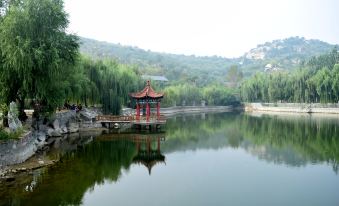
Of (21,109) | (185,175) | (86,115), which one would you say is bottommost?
(185,175)

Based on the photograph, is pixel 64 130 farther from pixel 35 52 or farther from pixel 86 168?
pixel 86 168

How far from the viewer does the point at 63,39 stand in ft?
72.9

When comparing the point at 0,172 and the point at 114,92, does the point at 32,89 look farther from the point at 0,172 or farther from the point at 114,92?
the point at 114,92

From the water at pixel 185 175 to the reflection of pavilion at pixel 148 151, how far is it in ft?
0.18

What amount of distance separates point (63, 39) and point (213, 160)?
10886 mm

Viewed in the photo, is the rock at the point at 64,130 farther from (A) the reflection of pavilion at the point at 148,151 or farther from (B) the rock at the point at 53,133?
(A) the reflection of pavilion at the point at 148,151

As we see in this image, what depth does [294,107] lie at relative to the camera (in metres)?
69.1

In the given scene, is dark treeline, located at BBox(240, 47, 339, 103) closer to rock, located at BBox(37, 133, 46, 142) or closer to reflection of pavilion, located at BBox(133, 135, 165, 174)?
reflection of pavilion, located at BBox(133, 135, 165, 174)

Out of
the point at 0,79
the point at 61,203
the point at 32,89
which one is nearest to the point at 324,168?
the point at 61,203

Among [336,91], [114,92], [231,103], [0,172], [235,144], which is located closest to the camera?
[0,172]

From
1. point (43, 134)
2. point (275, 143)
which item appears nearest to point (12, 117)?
point (43, 134)

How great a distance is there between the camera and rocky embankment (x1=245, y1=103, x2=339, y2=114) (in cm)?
6191

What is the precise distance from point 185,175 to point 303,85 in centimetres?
5483

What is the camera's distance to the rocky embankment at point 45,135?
56.2 ft
